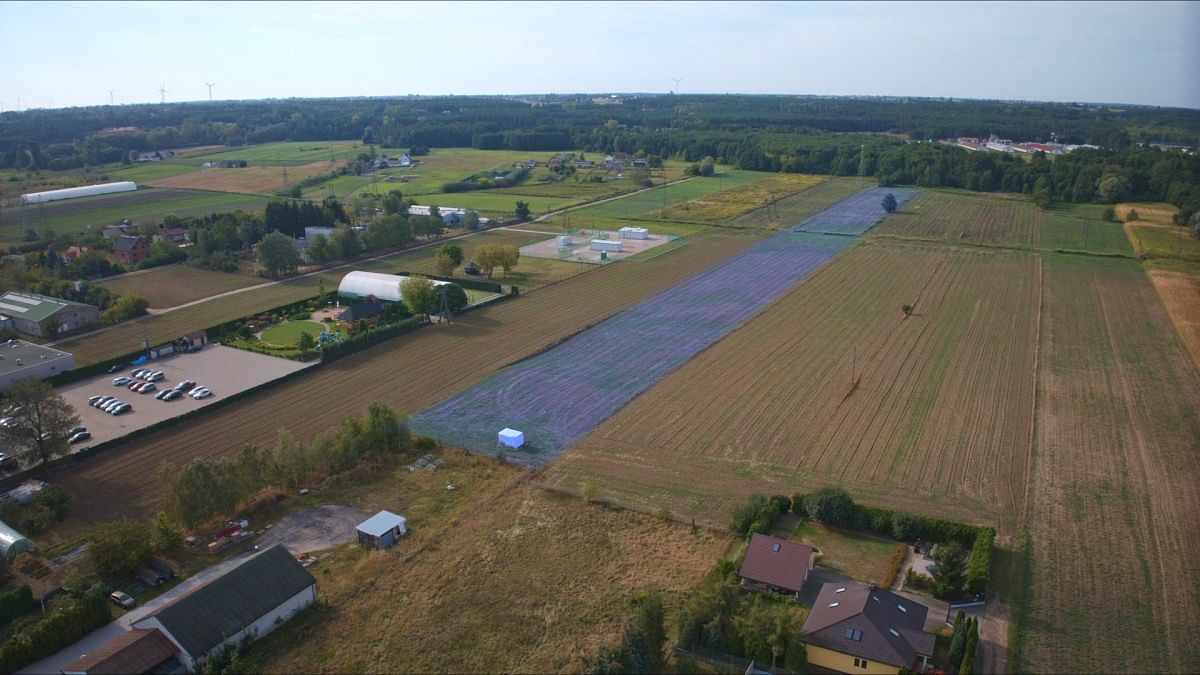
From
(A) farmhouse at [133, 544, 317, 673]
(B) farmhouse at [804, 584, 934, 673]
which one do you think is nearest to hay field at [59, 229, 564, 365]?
(A) farmhouse at [133, 544, 317, 673]

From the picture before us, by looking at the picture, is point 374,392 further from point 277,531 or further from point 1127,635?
point 1127,635

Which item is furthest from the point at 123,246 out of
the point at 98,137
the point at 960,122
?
the point at 960,122

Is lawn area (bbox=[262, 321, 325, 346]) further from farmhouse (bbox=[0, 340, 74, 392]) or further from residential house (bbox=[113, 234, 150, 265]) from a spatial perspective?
residential house (bbox=[113, 234, 150, 265])

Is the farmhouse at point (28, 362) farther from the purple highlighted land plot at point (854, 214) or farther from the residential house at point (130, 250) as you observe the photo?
the purple highlighted land plot at point (854, 214)

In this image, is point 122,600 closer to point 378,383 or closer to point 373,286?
point 378,383

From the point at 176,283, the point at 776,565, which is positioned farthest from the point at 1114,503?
the point at 176,283

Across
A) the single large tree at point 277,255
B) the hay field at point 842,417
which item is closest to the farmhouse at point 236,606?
the hay field at point 842,417
